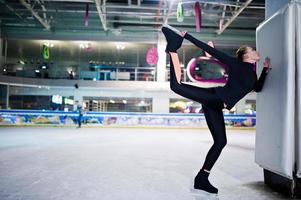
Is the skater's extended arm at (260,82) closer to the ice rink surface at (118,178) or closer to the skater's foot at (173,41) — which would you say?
the skater's foot at (173,41)

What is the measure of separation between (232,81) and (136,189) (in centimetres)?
138

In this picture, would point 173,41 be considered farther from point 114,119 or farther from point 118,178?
point 114,119

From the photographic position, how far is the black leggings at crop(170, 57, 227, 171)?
260cm

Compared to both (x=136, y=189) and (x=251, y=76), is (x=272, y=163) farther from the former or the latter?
Answer: (x=136, y=189)

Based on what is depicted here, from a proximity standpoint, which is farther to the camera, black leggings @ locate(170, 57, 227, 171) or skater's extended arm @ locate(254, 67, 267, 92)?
skater's extended arm @ locate(254, 67, 267, 92)

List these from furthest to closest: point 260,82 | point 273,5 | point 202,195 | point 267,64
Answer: point 273,5, point 260,82, point 267,64, point 202,195

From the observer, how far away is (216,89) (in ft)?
8.51

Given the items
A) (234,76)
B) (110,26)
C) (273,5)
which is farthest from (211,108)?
(110,26)

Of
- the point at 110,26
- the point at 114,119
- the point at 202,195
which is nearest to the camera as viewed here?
the point at 202,195

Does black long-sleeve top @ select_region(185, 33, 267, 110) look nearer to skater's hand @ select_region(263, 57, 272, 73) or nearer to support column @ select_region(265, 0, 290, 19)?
skater's hand @ select_region(263, 57, 272, 73)

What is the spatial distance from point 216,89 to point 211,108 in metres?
0.20

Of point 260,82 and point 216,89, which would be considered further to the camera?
point 260,82

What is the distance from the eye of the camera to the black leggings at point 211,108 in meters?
2.60

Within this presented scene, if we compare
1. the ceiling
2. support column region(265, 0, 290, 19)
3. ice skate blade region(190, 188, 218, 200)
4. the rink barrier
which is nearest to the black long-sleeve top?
ice skate blade region(190, 188, 218, 200)
